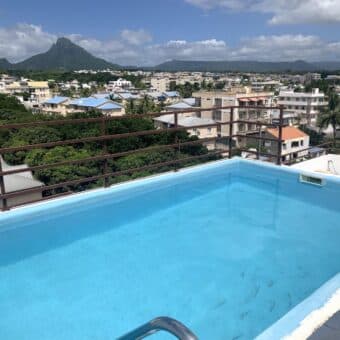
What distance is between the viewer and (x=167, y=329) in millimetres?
938

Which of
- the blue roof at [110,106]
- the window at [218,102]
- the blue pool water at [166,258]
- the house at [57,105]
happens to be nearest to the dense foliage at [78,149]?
the blue pool water at [166,258]

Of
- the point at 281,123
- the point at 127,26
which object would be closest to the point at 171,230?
the point at 281,123

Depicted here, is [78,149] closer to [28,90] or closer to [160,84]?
[28,90]

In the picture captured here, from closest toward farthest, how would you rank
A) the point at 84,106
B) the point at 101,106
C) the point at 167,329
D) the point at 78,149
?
the point at 167,329, the point at 78,149, the point at 101,106, the point at 84,106

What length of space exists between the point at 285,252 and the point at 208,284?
841 millimetres

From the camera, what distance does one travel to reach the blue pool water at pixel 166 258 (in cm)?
215

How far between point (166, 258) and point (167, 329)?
1.93m

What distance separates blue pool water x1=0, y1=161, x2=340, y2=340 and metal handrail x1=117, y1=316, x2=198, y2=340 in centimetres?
110

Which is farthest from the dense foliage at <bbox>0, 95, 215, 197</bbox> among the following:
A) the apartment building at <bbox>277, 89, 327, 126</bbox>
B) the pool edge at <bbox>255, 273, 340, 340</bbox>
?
the apartment building at <bbox>277, 89, 327, 126</bbox>

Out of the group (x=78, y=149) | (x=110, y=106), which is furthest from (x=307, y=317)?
(x=110, y=106)

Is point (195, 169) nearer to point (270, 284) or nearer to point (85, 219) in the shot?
point (85, 219)

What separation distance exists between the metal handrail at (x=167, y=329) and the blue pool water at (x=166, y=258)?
3.62 ft

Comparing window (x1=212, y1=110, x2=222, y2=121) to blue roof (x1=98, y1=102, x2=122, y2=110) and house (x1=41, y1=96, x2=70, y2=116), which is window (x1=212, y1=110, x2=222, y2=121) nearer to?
blue roof (x1=98, y1=102, x2=122, y2=110)

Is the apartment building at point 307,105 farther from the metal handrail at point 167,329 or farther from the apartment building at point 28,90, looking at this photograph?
the metal handrail at point 167,329
